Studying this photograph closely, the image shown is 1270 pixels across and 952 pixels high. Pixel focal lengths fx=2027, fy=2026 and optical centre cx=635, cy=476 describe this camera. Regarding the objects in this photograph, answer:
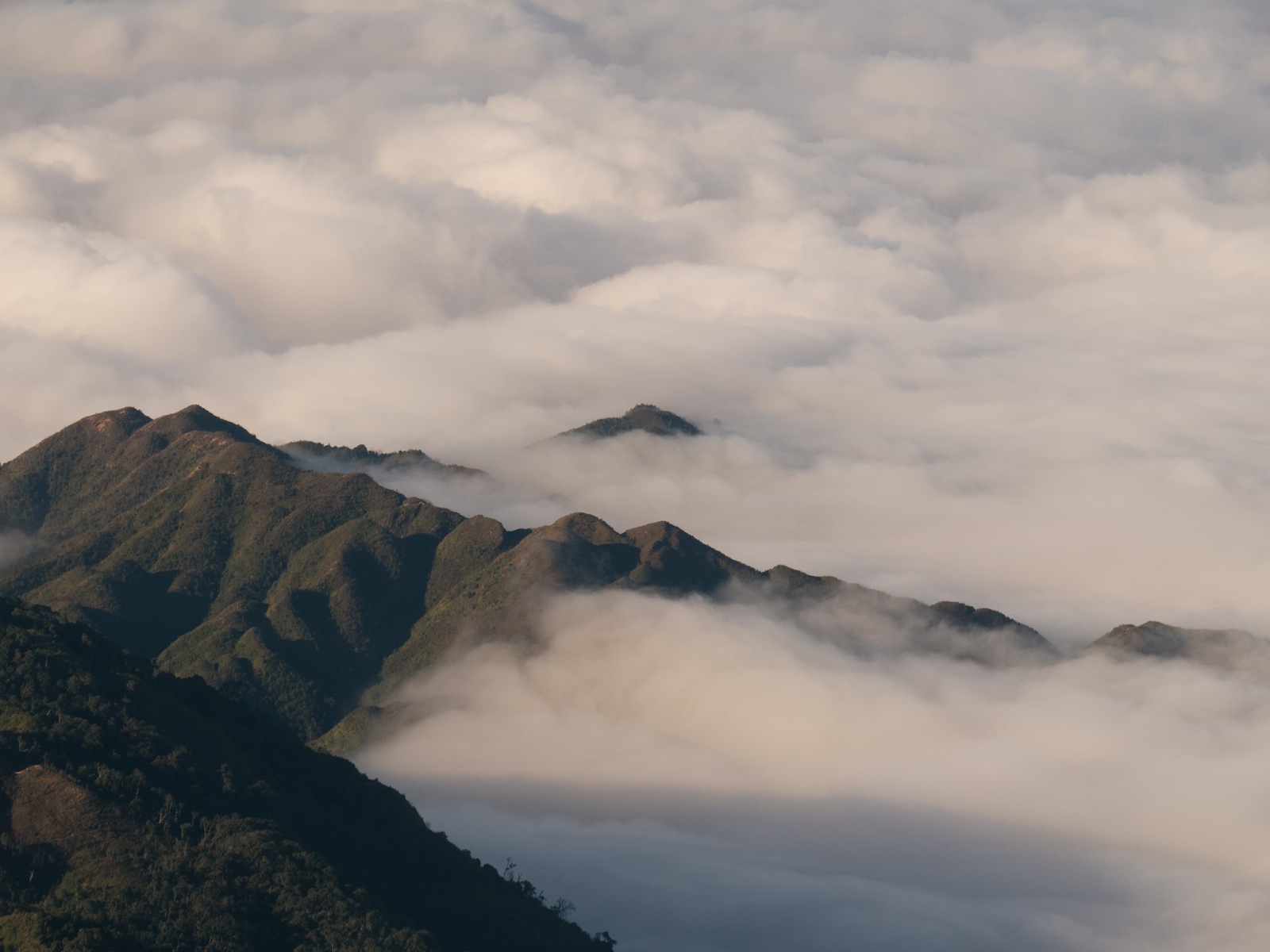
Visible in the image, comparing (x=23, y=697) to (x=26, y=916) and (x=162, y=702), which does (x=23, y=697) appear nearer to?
(x=162, y=702)

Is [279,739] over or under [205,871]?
over

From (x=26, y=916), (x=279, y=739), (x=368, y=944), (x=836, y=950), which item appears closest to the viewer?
(x=26, y=916)

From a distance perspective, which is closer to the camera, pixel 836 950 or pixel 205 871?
pixel 205 871

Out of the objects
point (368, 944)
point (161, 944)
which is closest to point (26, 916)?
point (161, 944)

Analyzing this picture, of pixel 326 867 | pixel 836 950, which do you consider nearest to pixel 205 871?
pixel 326 867

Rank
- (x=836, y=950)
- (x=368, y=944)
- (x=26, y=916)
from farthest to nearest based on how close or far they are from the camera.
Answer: (x=836, y=950) → (x=368, y=944) → (x=26, y=916)

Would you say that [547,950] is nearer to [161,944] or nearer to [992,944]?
[161,944]
